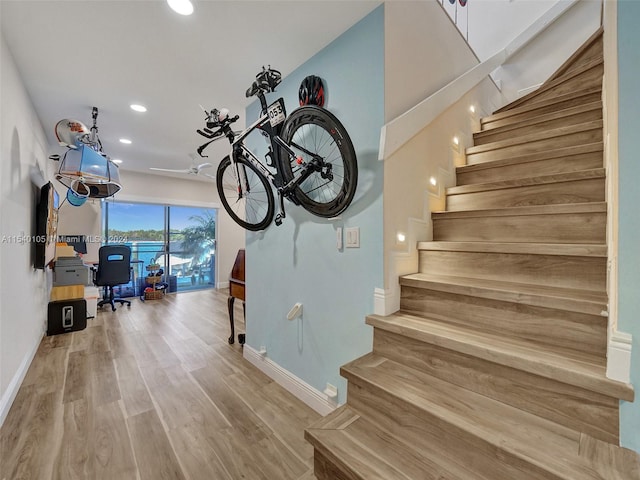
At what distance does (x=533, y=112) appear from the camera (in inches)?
99.5

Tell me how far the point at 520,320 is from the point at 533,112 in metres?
2.24

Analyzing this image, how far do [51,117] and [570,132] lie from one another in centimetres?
500

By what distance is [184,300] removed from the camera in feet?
17.8

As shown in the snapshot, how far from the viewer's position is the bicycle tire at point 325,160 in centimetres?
162

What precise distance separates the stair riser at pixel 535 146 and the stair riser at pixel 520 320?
1.47 metres

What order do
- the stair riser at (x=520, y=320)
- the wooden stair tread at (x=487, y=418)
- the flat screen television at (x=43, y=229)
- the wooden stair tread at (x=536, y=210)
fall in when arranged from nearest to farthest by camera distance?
1. the wooden stair tread at (x=487, y=418)
2. the stair riser at (x=520, y=320)
3. the wooden stair tread at (x=536, y=210)
4. the flat screen television at (x=43, y=229)

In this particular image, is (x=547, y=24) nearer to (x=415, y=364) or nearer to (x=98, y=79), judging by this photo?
(x=415, y=364)

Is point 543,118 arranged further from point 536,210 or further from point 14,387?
point 14,387

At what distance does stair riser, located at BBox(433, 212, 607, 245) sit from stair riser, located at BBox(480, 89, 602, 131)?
4.72 feet

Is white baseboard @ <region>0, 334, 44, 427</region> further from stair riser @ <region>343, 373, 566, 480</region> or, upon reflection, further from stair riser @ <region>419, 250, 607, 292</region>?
stair riser @ <region>419, 250, 607, 292</region>

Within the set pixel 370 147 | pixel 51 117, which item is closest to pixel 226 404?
pixel 370 147

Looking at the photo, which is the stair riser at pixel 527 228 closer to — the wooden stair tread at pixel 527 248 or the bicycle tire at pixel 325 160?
the wooden stair tread at pixel 527 248

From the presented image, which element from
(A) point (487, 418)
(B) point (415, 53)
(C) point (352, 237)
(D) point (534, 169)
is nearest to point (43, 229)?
(C) point (352, 237)

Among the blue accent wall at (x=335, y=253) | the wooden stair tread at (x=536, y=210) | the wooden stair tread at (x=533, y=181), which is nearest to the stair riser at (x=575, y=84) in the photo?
the wooden stair tread at (x=533, y=181)
